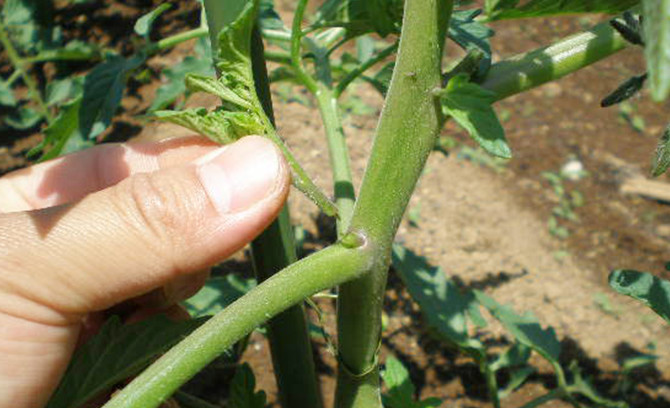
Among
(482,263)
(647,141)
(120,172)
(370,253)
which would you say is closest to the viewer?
(370,253)

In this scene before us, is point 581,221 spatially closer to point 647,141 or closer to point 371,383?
point 647,141

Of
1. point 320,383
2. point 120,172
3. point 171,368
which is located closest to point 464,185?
point 320,383

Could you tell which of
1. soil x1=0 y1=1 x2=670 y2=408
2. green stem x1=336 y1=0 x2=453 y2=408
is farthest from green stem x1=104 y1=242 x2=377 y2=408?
soil x1=0 y1=1 x2=670 y2=408

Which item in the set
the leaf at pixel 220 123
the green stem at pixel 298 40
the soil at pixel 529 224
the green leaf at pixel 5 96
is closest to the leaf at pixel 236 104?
the leaf at pixel 220 123

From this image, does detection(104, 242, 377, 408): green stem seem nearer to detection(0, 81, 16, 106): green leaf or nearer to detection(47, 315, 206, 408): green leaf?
detection(47, 315, 206, 408): green leaf

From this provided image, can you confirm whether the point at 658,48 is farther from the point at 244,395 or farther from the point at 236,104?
the point at 244,395

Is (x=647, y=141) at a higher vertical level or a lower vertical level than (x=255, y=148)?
lower
